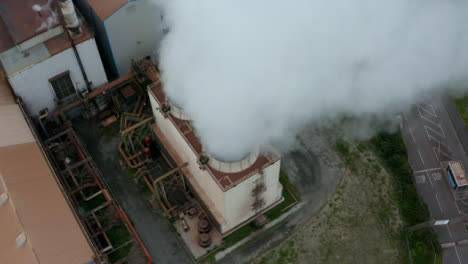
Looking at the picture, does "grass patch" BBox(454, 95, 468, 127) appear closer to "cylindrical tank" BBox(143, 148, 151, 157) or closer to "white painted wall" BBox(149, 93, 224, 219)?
"white painted wall" BBox(149, 93, 224, 219)

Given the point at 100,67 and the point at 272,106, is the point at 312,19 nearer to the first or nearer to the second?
the point at 272,106

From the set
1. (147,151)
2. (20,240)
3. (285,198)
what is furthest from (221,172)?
(20,240)

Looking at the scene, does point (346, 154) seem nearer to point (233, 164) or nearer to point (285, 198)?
point (285, 198)

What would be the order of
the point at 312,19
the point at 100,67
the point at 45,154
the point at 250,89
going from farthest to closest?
the point at 100,67
the point at 45,154
the point at 312,19
the point at 250,89

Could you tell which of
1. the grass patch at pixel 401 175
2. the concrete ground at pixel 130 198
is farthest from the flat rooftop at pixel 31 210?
the grass patch at pixel 401 175

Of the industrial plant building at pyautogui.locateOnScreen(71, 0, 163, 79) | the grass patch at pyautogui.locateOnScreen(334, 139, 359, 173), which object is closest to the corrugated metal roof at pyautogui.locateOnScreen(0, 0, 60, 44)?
the industrial plant building at pyautogui.locateOnScreen(71, 0, 163, 79)

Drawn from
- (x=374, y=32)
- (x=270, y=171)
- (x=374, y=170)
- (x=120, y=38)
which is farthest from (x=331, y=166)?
(x=120, y=38)

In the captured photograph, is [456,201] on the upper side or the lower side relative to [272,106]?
lower
